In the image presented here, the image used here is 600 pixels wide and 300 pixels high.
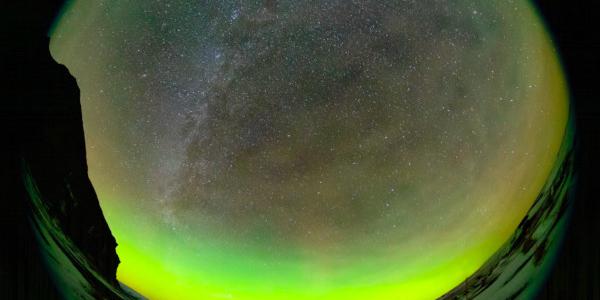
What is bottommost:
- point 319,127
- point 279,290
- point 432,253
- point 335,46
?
point 279,290

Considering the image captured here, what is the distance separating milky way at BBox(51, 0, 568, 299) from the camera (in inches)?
68.2

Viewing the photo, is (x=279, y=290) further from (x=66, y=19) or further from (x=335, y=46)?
(x=66, y=19)

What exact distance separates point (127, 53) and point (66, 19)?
167 millimetres

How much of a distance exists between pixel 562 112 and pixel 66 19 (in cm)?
125

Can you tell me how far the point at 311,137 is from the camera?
179cm

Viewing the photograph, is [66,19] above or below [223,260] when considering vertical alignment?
above

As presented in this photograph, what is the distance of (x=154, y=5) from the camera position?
173 centimetres

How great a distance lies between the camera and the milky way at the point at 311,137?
173 cm

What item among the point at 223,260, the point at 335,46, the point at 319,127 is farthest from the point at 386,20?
the point at 223,260

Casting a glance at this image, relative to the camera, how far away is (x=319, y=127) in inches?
70.5

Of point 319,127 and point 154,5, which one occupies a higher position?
point 154,5

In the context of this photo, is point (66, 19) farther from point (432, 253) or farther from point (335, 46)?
point (432, 253)

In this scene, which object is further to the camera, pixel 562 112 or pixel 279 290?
pixel 279 290

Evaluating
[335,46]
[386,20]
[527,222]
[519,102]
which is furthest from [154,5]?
[527,222]
